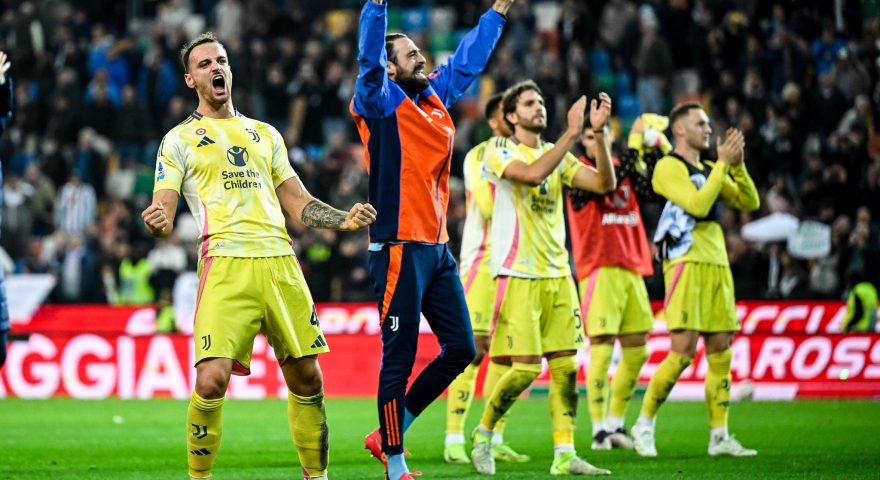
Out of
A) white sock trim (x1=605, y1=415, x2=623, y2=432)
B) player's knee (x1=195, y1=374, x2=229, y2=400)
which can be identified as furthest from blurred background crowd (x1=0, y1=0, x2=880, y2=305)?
player's knee (x1=195, y1=374, x2=229, y2=400)

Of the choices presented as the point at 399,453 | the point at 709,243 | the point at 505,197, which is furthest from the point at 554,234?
the point at 399,453

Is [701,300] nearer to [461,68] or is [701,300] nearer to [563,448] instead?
[563,448]

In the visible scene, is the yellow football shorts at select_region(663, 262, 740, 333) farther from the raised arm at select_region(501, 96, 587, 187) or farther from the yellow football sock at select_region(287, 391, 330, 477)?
the yellow football sock at select_region(287, 391, 330, 477)

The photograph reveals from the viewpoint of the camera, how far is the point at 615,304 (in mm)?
11219

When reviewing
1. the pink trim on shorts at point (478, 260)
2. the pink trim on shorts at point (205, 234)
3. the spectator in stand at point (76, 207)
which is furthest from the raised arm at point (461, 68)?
the spectator in stand at point (76, 207)

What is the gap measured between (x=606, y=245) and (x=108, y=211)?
12940 millimetres

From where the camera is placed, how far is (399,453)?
7781mm

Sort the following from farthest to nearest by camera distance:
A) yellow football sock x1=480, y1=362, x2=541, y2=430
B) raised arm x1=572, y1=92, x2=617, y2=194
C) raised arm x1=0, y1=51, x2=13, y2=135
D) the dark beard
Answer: yellow football sock x1=480, y1=362, x2=541, y2=430, raised arm x1=0, y1=51, x2=13, y2=135, raised arm x1=572, y1=92, x2=617, y2=194, the dark beard

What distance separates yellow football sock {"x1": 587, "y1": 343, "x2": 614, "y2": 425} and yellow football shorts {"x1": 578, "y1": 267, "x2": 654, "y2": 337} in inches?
6.1

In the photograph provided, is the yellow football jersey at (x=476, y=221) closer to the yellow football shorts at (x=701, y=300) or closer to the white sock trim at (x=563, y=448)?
the yellow football shorts at (x=701, y=300)

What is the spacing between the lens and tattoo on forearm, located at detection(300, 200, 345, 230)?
284 inches

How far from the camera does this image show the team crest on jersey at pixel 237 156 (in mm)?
7195

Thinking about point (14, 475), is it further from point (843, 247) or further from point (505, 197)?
point (843, 247)

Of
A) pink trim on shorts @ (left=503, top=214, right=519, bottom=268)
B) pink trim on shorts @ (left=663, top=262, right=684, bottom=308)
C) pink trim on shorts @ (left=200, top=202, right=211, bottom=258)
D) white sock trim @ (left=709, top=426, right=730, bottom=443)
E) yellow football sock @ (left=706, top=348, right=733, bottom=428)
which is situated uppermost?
pink trim on shorts @ (left=200, top=202, right=211, bottom=258)
